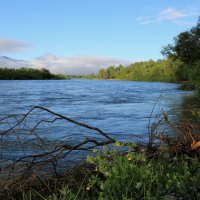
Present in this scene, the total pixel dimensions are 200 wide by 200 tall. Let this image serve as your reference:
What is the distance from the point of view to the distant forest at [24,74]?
8338 centimetres

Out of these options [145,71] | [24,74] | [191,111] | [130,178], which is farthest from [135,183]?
[145,71]

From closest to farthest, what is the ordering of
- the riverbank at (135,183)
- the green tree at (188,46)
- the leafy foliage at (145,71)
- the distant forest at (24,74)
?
the riverbank at (135,183) → the green tree at (188,46) → the distant forest at (24,74) → the leafy foliage at (145,71)

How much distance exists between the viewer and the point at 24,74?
89.7 metres

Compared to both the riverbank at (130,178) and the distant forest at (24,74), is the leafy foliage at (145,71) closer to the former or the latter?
the distant forest at (24,74)

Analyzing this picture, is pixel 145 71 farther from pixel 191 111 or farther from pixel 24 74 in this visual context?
pixel 191 111

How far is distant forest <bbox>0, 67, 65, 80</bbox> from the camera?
83375mm

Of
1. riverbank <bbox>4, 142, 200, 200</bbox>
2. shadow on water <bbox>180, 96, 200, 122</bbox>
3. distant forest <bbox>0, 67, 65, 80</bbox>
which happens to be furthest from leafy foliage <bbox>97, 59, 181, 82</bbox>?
riverbank <bbox>4, 142, 200, 200</bbox>

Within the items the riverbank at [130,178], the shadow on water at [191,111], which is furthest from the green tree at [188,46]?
the riverbank at [130,178]

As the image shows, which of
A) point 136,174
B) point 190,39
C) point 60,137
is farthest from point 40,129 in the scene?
point 190,39

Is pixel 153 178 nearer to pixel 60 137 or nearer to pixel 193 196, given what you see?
pixel 193 196

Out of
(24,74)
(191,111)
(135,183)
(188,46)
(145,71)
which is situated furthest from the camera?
(145,71)

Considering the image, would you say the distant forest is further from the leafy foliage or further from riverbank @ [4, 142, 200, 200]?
riverbank @ [4, 142, 200, 200]

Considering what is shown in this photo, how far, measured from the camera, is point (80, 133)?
35.6ft

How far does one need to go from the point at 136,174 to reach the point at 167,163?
3.69ft
